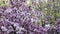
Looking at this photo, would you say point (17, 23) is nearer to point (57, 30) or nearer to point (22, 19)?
point (22, 19)

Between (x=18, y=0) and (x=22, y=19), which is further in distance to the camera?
(x=18, y=0)

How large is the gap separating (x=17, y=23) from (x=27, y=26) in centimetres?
14

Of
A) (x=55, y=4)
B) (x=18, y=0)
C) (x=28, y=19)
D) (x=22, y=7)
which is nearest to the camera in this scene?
(x=28, y=19)

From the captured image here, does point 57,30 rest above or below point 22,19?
below

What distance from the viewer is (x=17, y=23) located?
2.30 meters

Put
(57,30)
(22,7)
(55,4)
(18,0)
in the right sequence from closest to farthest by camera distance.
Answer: (57,30)
(22,7)
(18,0)
(55,4)

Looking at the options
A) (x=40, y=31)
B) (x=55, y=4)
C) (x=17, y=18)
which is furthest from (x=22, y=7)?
(x=55, y=4)

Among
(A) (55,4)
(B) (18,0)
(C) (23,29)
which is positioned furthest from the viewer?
(A) (55,4)

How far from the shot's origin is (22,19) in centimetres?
240

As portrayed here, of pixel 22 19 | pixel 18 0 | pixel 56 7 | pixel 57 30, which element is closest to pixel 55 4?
pixel 56 7

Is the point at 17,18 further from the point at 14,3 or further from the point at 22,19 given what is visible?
the point at 14,3

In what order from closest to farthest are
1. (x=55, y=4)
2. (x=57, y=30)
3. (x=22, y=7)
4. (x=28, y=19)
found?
(x=28, y=19) → (x=57, y=30) → (x=22, y=7) → (x=55, y=4)

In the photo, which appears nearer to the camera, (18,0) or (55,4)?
(18,0)

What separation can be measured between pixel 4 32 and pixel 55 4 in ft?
6.36
